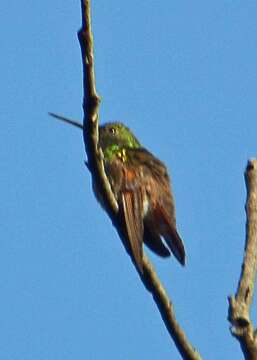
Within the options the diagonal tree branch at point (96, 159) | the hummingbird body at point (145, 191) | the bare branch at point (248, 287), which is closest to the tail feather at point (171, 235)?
the hummingbird body at point (145, 191)

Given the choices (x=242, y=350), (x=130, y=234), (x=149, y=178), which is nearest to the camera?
(x=242, y=350)

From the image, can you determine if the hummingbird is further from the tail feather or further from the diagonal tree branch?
the diagonal tree branch

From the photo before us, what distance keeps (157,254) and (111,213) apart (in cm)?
241

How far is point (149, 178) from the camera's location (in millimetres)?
8102

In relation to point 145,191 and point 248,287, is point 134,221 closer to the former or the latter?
point 145,191

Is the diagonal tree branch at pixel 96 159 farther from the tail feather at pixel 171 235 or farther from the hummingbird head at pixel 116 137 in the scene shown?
the hummingbird head at pixel 116 137

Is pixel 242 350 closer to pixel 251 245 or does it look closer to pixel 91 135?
pixel 251 245

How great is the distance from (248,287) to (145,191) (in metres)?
3.37

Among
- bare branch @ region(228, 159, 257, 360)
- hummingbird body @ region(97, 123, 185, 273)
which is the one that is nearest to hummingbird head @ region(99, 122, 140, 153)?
hummingbird body @ region(97, 123, 185, 273)

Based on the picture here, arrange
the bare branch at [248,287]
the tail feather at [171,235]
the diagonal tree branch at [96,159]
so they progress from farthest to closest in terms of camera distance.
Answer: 1. the tail feather at [171,235]
2. the diagonal tree branch at [96,159]
3. the bare branch at [248,287]

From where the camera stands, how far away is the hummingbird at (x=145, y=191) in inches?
294

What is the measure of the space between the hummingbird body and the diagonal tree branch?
1584mm

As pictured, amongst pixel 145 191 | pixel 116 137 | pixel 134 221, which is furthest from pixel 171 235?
pixel 116 137

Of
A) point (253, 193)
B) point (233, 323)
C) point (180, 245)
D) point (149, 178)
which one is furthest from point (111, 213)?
point (149, 178)
